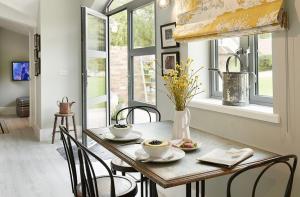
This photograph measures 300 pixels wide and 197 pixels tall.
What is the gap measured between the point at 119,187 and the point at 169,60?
1.54 metres

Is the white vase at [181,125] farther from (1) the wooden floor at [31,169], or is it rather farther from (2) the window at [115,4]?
(2) the window at [115,4]

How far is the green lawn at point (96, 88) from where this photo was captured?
4859mm

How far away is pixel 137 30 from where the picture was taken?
438 cm

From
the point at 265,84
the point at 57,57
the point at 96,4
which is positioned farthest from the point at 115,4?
the point at 265,84

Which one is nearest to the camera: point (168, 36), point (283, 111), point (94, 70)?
point (283, 111)

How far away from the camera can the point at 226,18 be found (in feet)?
7.54

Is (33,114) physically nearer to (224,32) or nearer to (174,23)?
(174,23)

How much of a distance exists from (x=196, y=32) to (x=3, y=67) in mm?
7334

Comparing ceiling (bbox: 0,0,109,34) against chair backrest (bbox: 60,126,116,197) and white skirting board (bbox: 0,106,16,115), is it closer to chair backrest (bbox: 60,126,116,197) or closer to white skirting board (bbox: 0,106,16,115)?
white skirting board (bbox: 0,106,16,115)

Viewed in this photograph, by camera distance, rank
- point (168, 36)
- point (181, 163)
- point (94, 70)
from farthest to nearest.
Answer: point (94, 70) < point (168, 36) < point (181, 163)

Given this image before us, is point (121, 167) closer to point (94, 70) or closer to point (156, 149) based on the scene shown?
point (156, 149)

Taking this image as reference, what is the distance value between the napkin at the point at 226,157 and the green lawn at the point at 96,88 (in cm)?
324

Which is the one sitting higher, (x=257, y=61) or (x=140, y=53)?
(x=140, y=53)

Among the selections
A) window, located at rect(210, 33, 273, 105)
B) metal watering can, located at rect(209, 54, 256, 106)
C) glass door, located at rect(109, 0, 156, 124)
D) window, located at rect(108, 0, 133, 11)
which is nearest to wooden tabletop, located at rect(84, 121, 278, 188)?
metal watering can, located at rect(209, 54, 256, 106)
